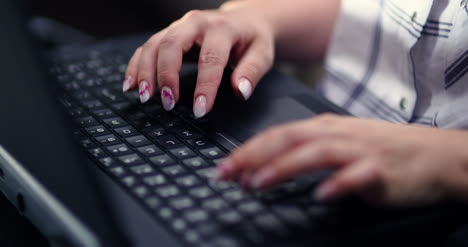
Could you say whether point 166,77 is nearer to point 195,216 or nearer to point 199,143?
point 199,143

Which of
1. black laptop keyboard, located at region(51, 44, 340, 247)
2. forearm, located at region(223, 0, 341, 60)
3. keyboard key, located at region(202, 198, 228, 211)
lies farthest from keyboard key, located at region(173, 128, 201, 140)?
forearm, located at region(223, 0, 341, 60)

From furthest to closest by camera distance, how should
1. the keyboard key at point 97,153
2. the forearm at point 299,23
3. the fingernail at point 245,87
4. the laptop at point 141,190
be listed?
the forearm at point 299,23
the fingernail at point 245,87
the keyboard key at point 97,153
the laptop at point 141,190

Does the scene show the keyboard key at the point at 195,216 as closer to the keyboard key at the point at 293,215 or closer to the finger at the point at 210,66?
the keyboard key at the point at 293,215

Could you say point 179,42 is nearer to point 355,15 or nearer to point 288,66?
point 355,15

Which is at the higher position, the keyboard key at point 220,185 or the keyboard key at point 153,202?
the keyboard key at point 153,202

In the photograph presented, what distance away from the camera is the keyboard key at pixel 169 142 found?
0.43 meters

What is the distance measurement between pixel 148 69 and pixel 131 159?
0.13 meters

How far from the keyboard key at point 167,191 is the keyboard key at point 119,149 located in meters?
0.07

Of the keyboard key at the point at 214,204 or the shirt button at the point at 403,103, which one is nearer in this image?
the keyboard key at the point at 214,204

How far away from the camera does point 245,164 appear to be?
1.10ft

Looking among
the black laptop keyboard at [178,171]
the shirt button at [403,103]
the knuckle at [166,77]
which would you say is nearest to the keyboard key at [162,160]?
the black laptop keyboard at [178,171]

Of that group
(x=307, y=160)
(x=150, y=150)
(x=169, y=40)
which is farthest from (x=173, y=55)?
(x=307, y=160)

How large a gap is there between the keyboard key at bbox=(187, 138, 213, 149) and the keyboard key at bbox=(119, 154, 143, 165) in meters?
0.05

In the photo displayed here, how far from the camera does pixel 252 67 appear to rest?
1.78ft
